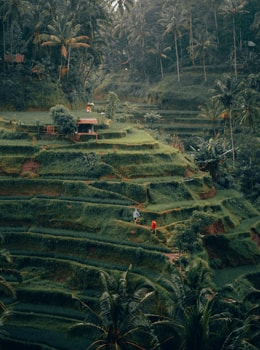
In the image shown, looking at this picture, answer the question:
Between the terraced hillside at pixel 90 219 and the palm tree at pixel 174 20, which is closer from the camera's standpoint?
the terraced hillside at pixel 90 219

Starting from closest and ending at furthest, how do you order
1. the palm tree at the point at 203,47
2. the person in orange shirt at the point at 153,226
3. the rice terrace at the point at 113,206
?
the rice terrace at the point at 113,206, the person in orange shirt at the point at 153,226, the palm tree at the point at 203,47

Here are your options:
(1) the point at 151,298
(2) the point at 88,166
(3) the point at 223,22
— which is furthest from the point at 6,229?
(3) the point at 223,22

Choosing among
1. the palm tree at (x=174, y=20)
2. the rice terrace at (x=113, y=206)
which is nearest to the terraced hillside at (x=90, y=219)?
the rice terrace at (x=113, y=206)

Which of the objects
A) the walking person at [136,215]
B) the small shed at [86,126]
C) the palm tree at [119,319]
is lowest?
the palm tree at [119,319]

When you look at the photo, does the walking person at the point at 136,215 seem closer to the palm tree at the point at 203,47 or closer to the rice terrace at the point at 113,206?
the rice terrace at the point at 113,206

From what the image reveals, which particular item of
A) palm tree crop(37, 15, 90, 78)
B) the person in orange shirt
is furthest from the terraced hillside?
palm tree crop(37, 15, 90, 78)

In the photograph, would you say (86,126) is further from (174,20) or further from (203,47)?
(174,20)

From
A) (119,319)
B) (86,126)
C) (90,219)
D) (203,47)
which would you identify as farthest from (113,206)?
(203,47)

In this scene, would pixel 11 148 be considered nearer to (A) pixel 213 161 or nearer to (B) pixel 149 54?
(A) pixel 213 161
